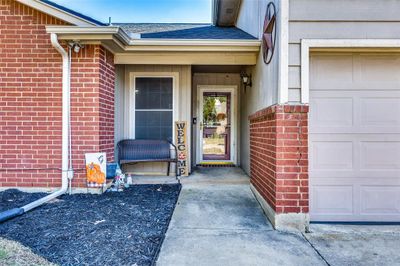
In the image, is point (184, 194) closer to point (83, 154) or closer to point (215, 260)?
point (83, 154)

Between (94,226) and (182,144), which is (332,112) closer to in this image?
(94,226)

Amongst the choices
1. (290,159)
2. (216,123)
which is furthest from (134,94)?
(290,159)

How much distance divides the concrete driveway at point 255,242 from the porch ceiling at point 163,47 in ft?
8.85

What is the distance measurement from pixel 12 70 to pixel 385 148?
5488 mm

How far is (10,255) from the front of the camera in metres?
2.16

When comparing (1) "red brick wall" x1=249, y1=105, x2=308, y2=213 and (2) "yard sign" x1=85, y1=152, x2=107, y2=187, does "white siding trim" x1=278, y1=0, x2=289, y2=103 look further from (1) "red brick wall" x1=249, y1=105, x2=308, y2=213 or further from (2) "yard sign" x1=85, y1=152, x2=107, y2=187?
(2) "yard sign" x1=85, y1=152, x2=107, y2=187

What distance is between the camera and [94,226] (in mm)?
2887

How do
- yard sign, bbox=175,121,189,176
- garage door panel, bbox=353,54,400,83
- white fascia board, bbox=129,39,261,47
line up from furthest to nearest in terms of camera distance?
yard sign, bbox=175,121,189,176 < white fascia board, bbox=129,39,261,47 < garage door panel, bbox=353,54,400,83

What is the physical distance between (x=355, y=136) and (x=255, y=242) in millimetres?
1763

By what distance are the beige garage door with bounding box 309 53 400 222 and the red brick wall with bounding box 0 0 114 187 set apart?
3.30 meters

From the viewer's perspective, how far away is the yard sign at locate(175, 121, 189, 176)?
5516 millimetres

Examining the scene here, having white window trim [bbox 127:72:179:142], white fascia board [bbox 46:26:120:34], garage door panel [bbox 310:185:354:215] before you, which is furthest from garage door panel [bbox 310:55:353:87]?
white window trim [bbox 127:72:179:142]

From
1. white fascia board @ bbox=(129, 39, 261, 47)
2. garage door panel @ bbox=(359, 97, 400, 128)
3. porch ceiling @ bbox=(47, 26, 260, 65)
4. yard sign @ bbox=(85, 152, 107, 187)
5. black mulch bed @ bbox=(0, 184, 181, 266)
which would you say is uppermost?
white fascia board @ bbox=(129, 39, 261, 47)

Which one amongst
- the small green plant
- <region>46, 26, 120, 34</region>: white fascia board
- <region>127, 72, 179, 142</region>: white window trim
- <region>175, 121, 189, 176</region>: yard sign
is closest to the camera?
the small green plant
